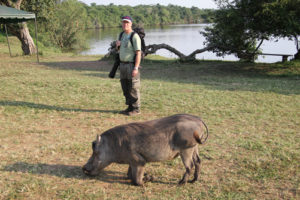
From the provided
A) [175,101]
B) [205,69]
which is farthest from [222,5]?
[175,101]

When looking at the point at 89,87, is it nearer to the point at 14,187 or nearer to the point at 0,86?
the point at 0,86

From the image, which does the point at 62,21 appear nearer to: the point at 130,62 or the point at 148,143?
the point at 130,62

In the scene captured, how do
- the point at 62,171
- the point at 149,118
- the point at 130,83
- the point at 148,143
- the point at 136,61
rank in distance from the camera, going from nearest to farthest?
the point at 148,143 < the point at 62,171 < the point at 136,61 < the point at 130,83 < the point at 149,118

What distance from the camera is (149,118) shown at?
22.2 feet

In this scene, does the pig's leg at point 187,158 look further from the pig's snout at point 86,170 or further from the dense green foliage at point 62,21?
the dense green foliage at point 62,21

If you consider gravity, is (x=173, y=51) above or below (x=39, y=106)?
above

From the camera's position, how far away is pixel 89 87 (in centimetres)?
968

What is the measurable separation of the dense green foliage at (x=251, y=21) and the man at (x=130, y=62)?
9.19 meters

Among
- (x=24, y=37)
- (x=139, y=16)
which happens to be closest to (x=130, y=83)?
(x=24, y=37)

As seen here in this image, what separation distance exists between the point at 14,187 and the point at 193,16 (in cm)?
14728

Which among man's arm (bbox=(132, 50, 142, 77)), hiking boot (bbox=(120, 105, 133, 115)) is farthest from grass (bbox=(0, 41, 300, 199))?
man's arm (bbox=(132, 50, 142, 77))

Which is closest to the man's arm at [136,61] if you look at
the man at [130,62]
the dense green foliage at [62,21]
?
the man at [130,62]

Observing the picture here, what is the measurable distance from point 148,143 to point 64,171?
145cm

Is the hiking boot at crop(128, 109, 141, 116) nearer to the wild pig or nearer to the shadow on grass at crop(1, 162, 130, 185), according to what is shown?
the shadow on grass at crop(1, 162, 130, 185)
